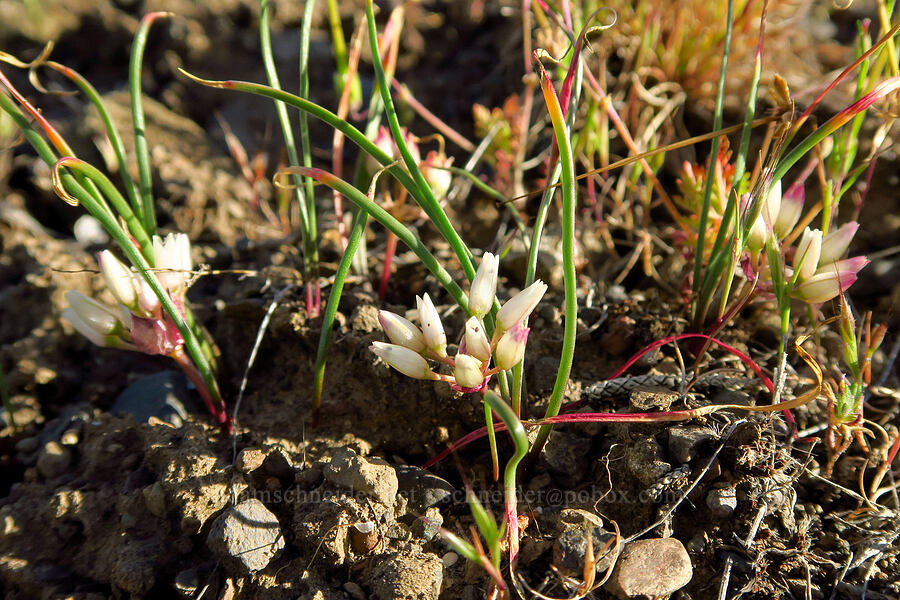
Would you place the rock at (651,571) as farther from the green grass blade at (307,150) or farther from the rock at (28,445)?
the rock at (28,445)

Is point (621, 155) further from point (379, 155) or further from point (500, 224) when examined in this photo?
point (379, 155)

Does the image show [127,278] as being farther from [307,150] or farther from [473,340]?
[473,340]

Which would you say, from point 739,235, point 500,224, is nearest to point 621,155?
point 500,224

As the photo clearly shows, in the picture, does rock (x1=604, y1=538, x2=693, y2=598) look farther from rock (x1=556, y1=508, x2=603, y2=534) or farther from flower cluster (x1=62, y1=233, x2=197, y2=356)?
flower cluster (x1=62, y1=233, x2=197, y2=356)

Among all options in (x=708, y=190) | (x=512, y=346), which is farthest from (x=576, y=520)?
(x=708, y=190)

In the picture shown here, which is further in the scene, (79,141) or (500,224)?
(79,141)

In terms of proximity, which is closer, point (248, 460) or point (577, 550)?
point (577, 550)

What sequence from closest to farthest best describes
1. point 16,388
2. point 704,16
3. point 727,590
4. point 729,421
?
1. point 727,590
2. point 729,421
3. point 16,388
4. point 704,16

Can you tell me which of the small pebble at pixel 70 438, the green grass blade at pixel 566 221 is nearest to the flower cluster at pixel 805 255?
the green grass blade at pixel 566 221
